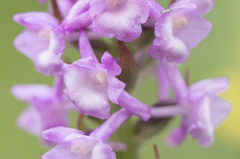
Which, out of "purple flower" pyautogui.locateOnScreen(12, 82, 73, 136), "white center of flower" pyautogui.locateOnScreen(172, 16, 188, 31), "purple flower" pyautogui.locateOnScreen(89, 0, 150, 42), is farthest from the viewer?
"purple flower" pyautogui.locateOnScreen(12, 82, 73, 136)

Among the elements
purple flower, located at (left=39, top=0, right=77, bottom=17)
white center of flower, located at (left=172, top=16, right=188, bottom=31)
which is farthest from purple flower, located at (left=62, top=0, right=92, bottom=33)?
white center of flower, located at (left=172, top=16, right=188, bottom=31)

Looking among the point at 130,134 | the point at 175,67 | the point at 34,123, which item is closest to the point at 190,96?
the point at 175,67

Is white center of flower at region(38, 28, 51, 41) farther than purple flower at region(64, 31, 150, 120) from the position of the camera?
Yes

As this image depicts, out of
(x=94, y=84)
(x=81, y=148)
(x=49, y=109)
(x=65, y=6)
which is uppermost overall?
(x=65, y=6)

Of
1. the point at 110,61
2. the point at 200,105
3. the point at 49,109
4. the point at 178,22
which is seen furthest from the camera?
the point at 49,109

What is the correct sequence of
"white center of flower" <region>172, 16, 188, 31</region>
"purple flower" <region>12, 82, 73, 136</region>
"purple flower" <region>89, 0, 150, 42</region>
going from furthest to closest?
"purple flower" <region>12, 82, 73, 136</region>, "white center of flower" <region>172, 16, 188, 31</region>, "purple flower" <region>89, 0, 150, 42</region>

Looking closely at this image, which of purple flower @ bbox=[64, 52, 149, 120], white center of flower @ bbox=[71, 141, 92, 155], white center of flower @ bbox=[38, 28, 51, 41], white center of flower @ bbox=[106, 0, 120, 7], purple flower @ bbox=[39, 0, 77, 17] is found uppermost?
white center of flower @ bbox=[106, 0, 120, 7]

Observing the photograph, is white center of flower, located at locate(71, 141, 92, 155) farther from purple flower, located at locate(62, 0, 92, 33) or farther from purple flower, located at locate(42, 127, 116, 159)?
purple flower, located at locate(62, 0, 92, 33)

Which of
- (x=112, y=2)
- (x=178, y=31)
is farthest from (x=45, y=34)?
(x=178, y=31)

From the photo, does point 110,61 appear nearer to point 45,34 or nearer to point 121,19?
point 121,19
